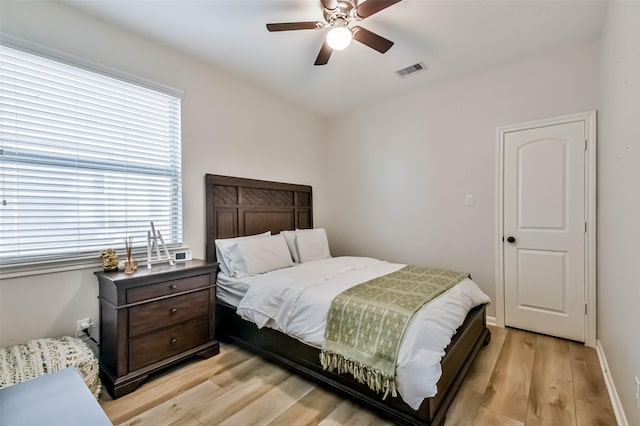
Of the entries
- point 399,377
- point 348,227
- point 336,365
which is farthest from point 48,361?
point 348,227

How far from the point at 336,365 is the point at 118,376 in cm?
146

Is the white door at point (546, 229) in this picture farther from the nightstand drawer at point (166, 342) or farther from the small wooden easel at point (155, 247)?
the small wooden easel at point (155, 247)

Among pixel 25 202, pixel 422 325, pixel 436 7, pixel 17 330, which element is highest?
pixel 436 7

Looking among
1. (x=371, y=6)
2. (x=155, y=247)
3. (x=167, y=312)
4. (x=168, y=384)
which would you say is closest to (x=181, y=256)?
(x=155, y=247)

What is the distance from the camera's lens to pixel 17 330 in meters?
1.88

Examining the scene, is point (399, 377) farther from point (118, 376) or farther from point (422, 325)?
point (118, 376)

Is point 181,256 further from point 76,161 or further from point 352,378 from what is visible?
point 352,378

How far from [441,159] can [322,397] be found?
2.77 m

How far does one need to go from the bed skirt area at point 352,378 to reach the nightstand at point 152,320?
0.27 meters

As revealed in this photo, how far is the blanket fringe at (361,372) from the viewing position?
1.55 metres

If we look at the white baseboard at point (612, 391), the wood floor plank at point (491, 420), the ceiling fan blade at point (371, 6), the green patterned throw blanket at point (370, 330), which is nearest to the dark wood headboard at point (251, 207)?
the green patterned throw blanket at point (370, 330)

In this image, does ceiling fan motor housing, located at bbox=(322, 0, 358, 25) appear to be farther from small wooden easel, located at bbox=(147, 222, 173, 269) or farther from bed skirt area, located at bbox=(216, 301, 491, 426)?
bed skirt area, located at bbox=(216, 301, 491, 426)

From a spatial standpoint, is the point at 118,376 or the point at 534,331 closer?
the point at 118,376

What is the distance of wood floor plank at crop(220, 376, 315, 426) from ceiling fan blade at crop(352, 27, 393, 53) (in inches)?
99.3
